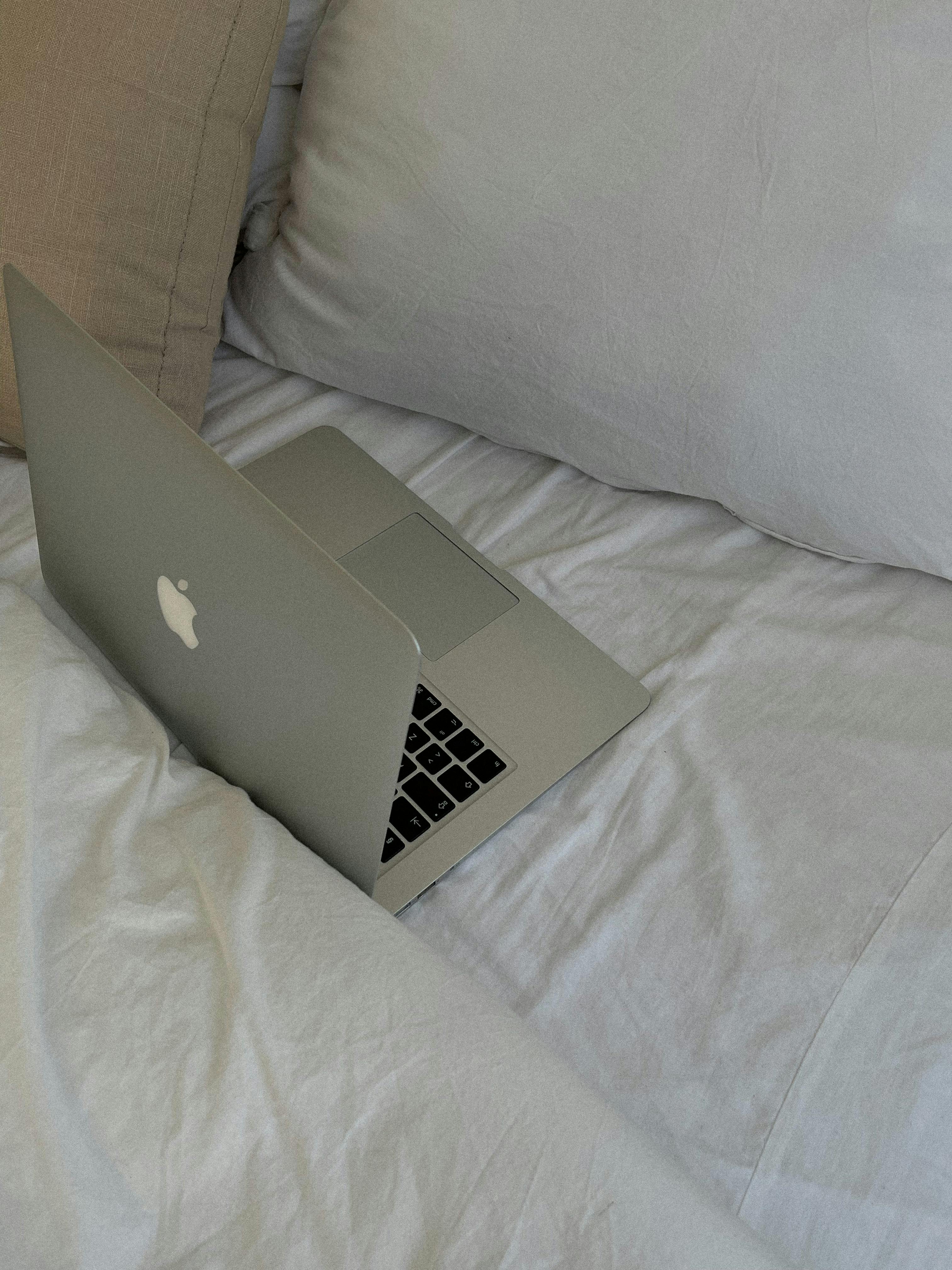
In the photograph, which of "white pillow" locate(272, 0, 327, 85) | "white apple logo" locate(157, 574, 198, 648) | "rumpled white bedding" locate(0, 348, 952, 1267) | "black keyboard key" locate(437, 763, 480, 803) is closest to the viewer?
"rumpled white bedding" locate(0, 348, 952, 1267)

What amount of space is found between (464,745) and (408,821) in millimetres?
66

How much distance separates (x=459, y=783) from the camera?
27.2 inches

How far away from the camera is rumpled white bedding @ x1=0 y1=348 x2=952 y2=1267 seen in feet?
1.51

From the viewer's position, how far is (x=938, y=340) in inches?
26.5

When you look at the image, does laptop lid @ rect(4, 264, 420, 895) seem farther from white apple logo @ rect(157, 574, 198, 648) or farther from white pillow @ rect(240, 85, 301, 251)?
white pillow @ rect(240, 85, 301, 251)

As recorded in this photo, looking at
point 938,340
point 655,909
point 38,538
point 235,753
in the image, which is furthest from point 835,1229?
point 38,538

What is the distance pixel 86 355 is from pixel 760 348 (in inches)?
16.8

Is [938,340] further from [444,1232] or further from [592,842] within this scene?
[444,1232]

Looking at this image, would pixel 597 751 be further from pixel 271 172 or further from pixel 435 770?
pixel 271 172

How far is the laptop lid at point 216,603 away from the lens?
0.48 metres

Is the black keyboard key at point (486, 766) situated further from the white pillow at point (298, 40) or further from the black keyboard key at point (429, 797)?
the white pillow at point (298, 40)

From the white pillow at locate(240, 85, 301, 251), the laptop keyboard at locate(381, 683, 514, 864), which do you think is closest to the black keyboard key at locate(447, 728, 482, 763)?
the laptop keyboard at locate(381, 683, 514, 864)

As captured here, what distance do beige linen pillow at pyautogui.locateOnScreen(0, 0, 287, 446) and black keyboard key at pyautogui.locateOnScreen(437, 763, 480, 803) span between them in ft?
1.17

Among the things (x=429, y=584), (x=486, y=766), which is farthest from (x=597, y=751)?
(x=429, y=584)
